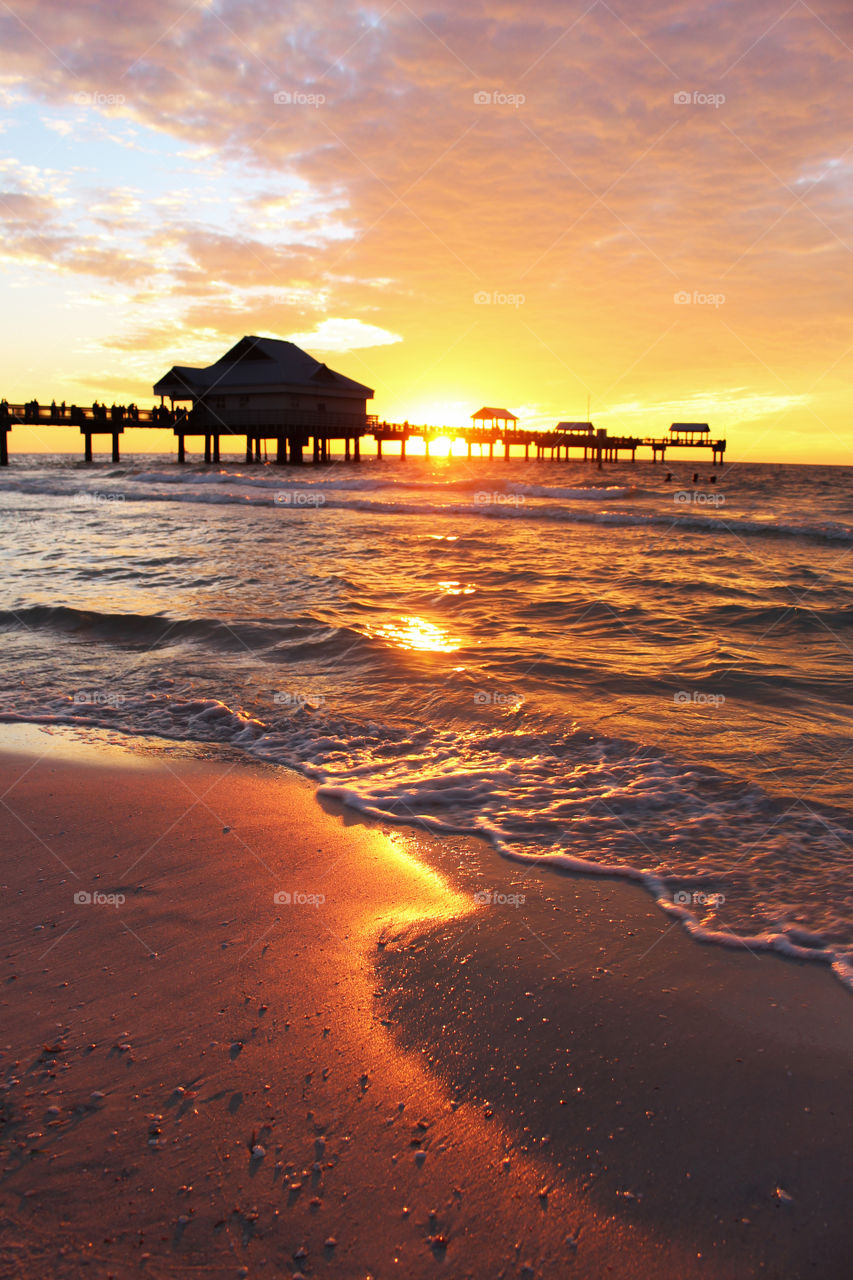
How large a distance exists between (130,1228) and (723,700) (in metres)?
6.11

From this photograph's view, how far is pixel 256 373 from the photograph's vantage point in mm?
52625

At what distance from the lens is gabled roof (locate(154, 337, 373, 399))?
52062 mm

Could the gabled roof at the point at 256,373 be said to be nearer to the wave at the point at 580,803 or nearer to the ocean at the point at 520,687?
the ocean at the point at 520,687

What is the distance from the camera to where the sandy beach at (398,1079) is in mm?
1892

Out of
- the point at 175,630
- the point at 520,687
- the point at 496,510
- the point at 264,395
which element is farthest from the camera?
the point at 264,395

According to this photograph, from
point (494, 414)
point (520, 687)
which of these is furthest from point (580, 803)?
point (494, 414)

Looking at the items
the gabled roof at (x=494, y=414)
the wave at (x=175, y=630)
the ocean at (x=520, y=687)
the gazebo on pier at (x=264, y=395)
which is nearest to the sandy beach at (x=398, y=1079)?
the ocean at (x=520, y=687)

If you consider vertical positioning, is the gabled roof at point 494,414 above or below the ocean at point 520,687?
above

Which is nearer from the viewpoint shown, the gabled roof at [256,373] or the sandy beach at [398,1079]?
the sandy beach at [398,1079]

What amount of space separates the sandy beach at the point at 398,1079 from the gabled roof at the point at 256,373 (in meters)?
52.3

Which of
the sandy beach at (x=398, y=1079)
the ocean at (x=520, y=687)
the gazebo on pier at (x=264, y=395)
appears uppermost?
the gazebo on pier at (x=264, y=395)

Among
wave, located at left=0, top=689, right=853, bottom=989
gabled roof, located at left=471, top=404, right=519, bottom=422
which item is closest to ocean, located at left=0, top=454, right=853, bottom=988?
wave, located at left=0, top=689, right=853, bottom=989

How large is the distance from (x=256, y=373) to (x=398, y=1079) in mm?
55361

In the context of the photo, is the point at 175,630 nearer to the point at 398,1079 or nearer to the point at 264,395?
the point at 398,1079
